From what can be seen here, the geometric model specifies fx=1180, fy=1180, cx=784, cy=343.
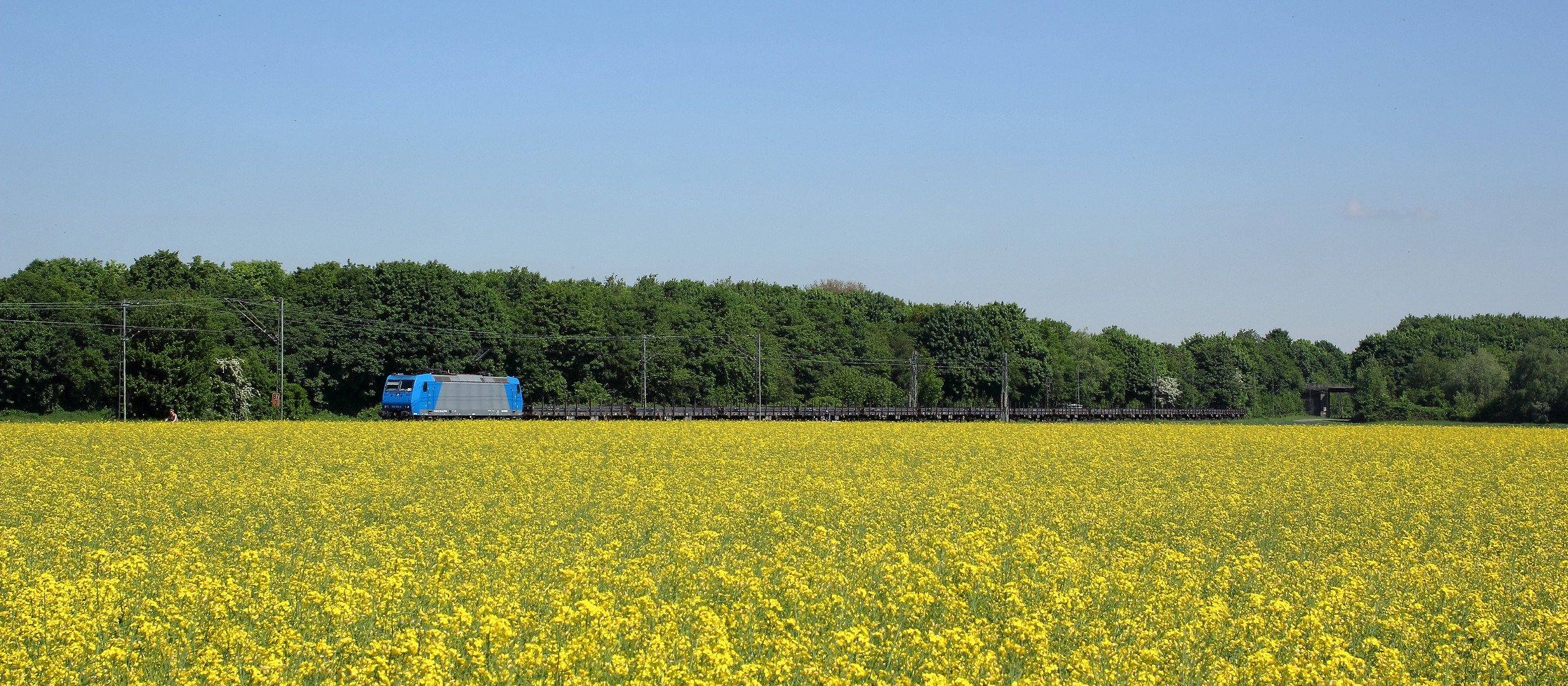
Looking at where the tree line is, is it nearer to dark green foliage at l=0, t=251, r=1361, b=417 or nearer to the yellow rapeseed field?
dark green foliage at l=0, t=251, r=1361, b=417

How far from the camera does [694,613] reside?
362 inches

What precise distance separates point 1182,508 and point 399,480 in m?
13.3

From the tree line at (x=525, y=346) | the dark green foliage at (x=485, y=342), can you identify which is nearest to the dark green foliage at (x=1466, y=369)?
the tree line at (x=525, y=346)

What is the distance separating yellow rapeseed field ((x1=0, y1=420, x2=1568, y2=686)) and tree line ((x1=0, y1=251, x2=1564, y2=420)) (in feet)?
139

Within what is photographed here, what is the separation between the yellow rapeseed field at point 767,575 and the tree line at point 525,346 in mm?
42218

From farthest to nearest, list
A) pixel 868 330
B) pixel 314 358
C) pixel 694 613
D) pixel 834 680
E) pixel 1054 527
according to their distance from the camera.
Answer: pixel 868 330 < pixel 314 358 < pixel 1054 527 < pixel 694 613 < pixel 834 680

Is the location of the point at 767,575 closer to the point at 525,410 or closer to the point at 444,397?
the point at 444,397

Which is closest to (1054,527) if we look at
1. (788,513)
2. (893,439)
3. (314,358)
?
(788,513)

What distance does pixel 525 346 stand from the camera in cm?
9088

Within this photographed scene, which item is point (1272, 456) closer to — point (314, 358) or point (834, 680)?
point (834, 680)

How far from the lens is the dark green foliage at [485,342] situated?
69438 mm

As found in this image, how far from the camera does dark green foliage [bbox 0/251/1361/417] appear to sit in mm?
69438

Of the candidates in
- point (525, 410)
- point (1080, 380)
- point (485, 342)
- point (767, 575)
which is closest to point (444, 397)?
point (525, 410)

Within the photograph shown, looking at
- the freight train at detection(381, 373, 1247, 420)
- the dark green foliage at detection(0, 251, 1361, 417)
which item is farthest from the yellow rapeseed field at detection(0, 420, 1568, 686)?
the dark green foliage at detection(0, 251, 1361, 417)
